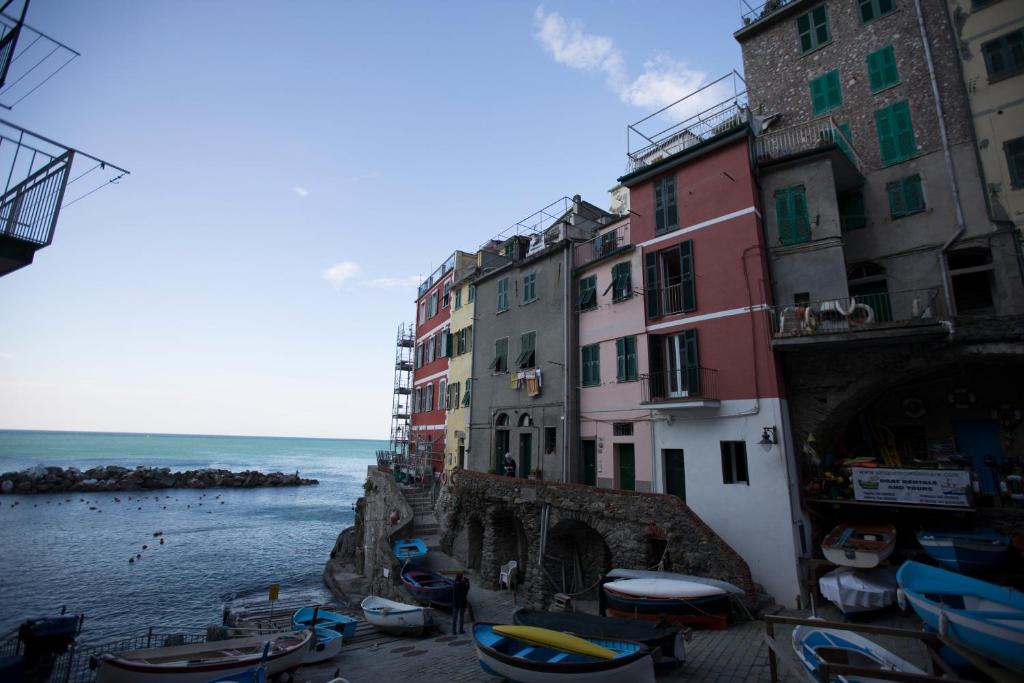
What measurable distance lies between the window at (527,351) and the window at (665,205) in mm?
9075

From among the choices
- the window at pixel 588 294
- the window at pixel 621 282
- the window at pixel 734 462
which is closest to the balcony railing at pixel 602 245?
the window at pixel 588 294

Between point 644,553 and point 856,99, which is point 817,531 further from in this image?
point 856,99

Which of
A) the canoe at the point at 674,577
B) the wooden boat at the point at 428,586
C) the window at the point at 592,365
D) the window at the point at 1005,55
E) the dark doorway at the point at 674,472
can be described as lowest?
the wooden boat at the point at 428,586

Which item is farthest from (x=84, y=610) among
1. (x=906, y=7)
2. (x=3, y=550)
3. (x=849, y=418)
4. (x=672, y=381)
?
(x=906, y=7)

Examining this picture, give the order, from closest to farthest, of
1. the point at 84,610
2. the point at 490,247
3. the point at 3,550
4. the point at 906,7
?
the point at 906,7, the point at 84,610, the point at 490,247, the point at 3,550

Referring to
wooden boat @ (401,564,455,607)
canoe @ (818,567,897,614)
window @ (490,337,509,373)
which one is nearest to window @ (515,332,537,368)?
window @ (490,337,509,373)

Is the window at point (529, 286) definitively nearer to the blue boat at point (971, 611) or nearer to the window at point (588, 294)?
the window at point (588, 294)

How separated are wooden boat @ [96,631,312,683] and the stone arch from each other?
936 centimetres

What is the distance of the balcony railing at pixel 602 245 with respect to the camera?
2291 cm

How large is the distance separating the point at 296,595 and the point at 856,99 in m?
38.8

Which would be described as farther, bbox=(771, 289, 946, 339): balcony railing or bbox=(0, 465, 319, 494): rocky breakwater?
bbox=(0, 465, 319, 494): rocky breakwater

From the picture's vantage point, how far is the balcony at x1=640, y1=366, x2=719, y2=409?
1681 cm

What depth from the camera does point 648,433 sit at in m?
19.2

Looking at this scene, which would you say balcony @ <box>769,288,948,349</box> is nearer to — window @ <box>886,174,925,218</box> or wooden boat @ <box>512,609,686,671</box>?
window @ <box>886,174,925,218</box>
